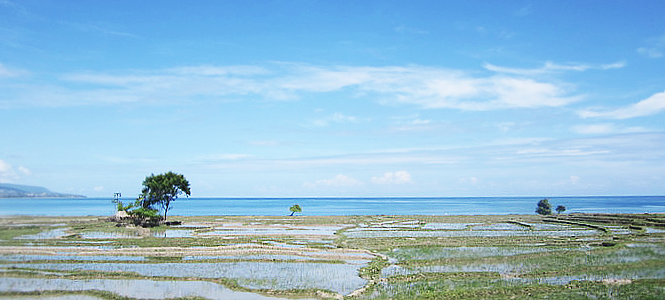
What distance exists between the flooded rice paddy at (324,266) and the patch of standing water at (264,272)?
6cm

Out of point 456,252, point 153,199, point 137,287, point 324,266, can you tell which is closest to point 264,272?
point 324,266

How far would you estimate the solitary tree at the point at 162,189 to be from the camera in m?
63.0

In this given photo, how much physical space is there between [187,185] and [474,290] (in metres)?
54.7

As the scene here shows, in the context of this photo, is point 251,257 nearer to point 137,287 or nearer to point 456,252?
point 137,287

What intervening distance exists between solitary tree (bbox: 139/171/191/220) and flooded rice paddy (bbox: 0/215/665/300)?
53.7 feet

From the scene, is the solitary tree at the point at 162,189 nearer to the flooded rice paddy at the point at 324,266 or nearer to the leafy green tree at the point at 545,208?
the flooded rice paddy at the point at 324,266

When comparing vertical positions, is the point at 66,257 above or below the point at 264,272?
above

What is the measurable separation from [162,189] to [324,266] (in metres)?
41.8

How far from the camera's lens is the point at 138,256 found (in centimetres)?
3397

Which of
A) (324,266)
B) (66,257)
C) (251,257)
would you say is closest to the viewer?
(324,266)

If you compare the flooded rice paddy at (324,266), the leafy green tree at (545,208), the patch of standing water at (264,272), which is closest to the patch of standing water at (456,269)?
the flooded rice paddy at (324,266)

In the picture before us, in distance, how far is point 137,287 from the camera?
23.9m

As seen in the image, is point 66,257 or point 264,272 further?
point 66,257

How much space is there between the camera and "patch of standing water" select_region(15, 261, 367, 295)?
2477cm
